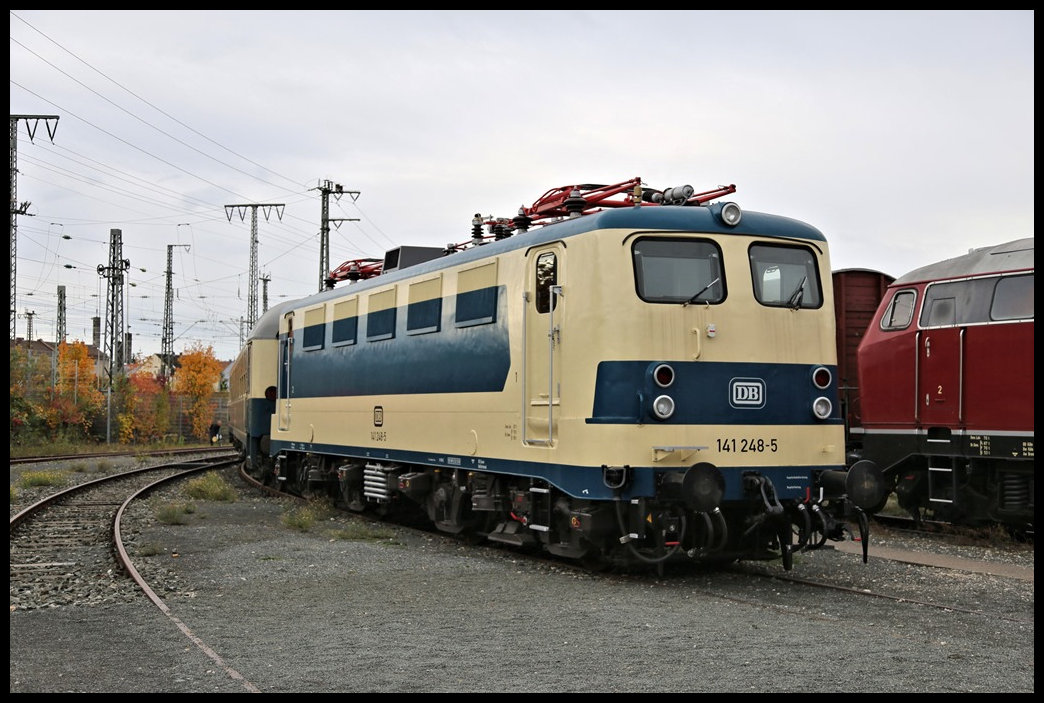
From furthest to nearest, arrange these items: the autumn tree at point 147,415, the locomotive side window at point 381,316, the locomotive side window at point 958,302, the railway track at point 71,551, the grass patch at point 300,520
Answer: the autumn tree at point 147,415, the grass patch at point 300,520, the locomotive side window at point 381,316, the locomotive side window at point 958,302, the railway track at point 71,551

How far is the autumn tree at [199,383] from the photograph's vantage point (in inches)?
2426

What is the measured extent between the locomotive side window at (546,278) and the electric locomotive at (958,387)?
20.0 feet

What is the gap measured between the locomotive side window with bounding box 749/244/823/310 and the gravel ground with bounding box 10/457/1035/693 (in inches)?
107

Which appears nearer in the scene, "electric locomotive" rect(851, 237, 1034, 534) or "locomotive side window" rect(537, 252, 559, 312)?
"locomotive side window" rect(537, 252, 559, 312)

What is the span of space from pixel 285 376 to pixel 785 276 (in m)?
10.5

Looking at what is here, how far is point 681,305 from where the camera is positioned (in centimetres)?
1021

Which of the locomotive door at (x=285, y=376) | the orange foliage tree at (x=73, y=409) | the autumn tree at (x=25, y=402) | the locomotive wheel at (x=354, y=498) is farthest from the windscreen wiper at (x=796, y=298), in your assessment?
the orange foliage tree at (x=73, y=409)

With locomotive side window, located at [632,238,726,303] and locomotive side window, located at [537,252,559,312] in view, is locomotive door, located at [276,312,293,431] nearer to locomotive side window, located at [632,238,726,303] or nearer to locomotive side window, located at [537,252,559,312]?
locomotive side window, located at [537,252,559,312]

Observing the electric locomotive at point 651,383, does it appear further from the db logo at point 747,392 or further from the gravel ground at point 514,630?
the gravel ground at point 514,630

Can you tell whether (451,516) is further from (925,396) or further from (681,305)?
(925,396)

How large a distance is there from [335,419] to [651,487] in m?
7.63

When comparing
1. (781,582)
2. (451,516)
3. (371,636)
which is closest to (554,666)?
(371,636)

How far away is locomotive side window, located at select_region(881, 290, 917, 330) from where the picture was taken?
14.9 m

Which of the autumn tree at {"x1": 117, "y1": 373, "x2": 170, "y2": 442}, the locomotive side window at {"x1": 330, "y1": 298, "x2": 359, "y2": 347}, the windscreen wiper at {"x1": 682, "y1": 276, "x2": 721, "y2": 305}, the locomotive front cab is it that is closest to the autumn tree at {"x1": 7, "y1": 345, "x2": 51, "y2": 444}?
the autumn tree at {"x1": 117, "y1": 373, "x2": 170, "y2": 442}
